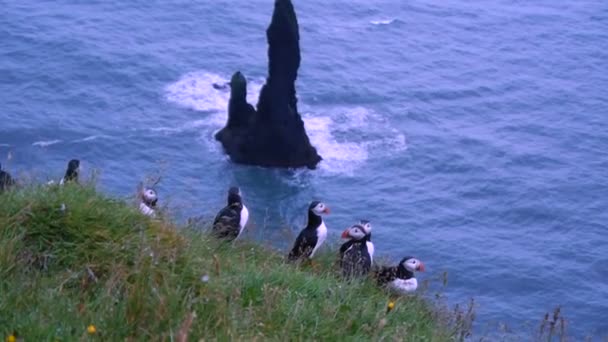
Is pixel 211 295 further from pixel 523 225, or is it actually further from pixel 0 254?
pixel 523 225

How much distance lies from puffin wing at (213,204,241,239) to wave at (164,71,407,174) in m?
39.1

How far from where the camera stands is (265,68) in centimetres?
6669

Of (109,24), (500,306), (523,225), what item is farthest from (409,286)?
(109,24)

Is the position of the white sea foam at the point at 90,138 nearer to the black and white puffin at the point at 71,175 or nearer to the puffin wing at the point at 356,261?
the black and white puffin at the point at 71,175

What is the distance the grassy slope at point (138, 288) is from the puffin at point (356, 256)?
202 centimetres

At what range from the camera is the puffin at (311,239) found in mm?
12755

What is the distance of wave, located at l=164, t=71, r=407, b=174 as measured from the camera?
54.7 metres

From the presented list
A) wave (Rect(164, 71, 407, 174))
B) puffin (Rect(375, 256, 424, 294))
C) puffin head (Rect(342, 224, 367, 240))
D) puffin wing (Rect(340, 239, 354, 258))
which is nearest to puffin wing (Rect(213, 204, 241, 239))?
puffin wing (Rect(340, 239, 354, 258))

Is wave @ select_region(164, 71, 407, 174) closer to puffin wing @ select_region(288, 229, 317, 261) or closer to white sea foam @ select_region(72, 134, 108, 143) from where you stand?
white sea foam @ select_region(72, 134, 108, 143)

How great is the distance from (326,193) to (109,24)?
26.0m

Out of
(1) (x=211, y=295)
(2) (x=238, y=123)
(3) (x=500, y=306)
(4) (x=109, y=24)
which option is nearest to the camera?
(1) (x=211, y=295)

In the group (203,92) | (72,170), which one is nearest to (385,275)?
(72,170)

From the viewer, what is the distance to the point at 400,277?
1266cm

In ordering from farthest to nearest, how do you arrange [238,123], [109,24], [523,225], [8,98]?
[109,24], [8,98], [238,123], [523,225]
